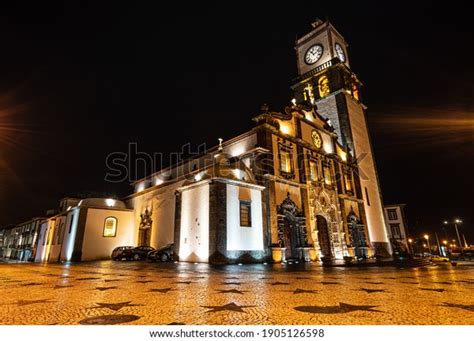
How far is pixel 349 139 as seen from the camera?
30.9 meters

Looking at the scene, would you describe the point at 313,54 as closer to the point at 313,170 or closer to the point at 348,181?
the point at 348,181

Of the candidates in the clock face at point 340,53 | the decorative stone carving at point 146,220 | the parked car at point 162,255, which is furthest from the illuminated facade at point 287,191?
the parked car at point 162,255

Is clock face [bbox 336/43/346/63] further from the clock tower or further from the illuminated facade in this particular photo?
the illuminated facade

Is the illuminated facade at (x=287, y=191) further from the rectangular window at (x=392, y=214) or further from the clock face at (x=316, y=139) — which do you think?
the rectangular window at (x=392, y=214)

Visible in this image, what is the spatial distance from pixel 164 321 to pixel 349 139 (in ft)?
105

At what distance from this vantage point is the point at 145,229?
26.1 meters

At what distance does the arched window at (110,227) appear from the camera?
25139 millimetres

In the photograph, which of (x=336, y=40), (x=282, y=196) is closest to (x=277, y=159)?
(x=282, y=196)

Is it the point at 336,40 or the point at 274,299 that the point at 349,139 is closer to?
the point at 336,40

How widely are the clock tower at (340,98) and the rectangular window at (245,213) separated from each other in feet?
49.9

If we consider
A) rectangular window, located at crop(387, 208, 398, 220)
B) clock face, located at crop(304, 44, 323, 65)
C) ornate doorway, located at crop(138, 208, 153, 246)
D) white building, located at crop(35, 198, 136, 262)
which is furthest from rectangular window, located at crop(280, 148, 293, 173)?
rectangular window, located at crop(387, 208, 398, 220)

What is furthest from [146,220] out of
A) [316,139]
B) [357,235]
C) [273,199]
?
[357,235]

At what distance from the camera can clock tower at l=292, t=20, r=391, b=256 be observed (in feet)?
100

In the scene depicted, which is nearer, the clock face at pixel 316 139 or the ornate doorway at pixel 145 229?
the ornate doorway at pixel 145 229
